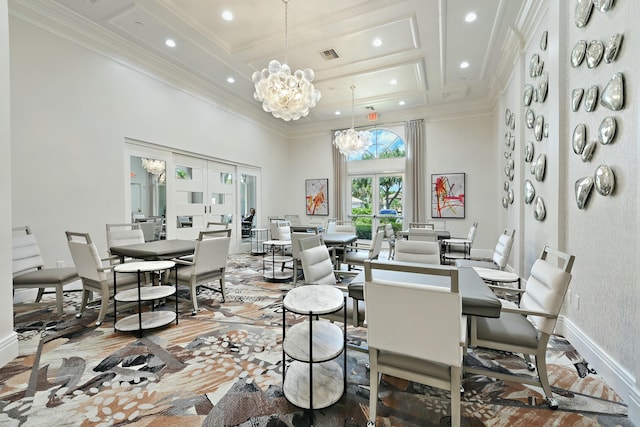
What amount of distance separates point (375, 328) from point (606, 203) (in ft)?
7.06

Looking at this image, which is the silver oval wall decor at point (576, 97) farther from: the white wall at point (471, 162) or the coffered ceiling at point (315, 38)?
the white wall at point (471, 162)

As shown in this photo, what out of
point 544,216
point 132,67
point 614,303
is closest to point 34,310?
point 132,67

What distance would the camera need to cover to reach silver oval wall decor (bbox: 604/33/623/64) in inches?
75.7

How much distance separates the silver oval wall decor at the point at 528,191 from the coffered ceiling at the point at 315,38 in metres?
2.32

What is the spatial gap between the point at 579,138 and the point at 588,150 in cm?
19

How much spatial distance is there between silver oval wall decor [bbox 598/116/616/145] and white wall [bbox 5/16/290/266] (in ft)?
19.9

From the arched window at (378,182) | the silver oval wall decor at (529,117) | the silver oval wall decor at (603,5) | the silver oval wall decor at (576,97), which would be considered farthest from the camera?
the arched window at (378,182)

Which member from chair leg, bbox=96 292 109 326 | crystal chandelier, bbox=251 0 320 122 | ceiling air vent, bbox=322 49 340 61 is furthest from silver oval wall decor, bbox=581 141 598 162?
chair leg, bbox=96 292 109 326

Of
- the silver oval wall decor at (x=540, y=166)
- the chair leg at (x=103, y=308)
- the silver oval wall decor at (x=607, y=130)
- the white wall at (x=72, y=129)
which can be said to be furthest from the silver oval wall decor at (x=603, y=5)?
the white wall at (x=72, y=129)

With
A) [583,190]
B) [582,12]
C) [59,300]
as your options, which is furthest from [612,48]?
[59,300]

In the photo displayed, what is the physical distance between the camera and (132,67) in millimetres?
4582

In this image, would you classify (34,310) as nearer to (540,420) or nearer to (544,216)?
(540,420)

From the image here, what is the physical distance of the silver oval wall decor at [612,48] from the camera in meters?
1.92

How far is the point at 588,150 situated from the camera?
223 cm
